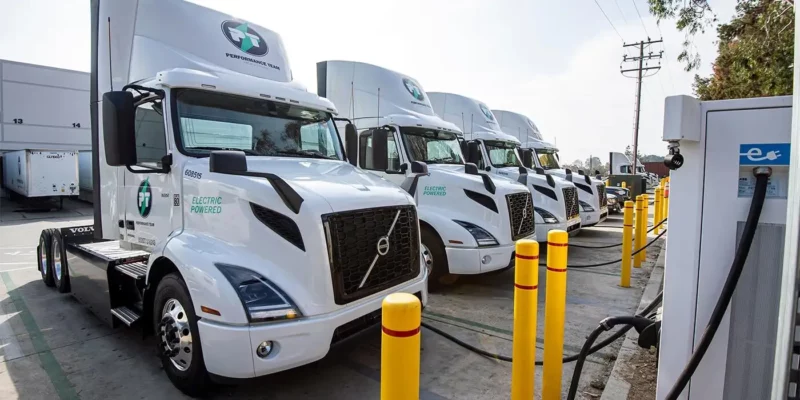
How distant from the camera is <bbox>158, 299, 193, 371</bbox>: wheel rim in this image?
3.35 metres

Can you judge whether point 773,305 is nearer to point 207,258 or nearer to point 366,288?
point 366,288

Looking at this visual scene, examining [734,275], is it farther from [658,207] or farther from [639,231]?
[658,207]

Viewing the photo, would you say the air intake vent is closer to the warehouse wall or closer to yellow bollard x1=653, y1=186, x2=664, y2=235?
yellow bollard x1=653, y1=186, x2=664, y2=235

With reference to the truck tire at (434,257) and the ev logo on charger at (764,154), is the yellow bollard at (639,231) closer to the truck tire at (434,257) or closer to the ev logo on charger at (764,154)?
the truck tire at (434,257)

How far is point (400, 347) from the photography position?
1633mm

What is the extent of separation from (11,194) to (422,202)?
25864mm

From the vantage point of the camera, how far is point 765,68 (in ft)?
31.8

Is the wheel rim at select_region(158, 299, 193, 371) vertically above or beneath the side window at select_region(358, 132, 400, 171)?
beneath

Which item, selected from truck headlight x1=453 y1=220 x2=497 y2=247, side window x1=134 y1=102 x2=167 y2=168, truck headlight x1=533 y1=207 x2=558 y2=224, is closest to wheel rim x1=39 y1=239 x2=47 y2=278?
side window x1=134 y1=102 x2=167 y2=168

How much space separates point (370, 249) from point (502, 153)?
25.6 feet

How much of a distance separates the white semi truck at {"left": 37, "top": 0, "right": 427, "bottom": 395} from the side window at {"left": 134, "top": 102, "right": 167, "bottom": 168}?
19 millimetres

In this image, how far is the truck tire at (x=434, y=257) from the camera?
6.30 m

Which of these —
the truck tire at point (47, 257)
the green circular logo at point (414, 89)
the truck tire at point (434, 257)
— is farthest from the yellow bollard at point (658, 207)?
the truck tire at point (47, 257)

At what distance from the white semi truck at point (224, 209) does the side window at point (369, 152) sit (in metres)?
1.59
